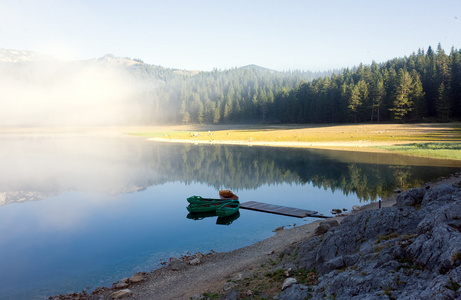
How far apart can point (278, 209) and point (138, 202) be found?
39.4 feet

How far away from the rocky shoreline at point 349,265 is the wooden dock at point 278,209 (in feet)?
22.2

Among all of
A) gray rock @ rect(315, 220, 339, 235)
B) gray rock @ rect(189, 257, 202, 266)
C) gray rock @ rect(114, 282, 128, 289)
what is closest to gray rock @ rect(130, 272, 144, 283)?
gray rock @ rect(114, 282, 128, 289)

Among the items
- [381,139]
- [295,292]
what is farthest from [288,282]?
[381,139]

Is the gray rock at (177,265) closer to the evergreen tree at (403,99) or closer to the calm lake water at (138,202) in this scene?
the calm lake water at (138,202)

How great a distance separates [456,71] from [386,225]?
362 ft

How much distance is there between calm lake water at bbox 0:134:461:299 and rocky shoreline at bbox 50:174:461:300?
2.33 m

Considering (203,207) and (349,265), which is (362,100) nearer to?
(203,207)

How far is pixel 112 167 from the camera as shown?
149ft

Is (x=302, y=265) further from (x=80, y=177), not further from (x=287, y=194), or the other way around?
(x=80, y=177)

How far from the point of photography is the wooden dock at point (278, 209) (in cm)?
2327

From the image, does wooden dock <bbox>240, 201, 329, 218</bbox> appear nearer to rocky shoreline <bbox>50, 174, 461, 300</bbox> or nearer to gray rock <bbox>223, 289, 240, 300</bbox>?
rocky shoreline <bbox>50, 174, 461, 300</bbox>

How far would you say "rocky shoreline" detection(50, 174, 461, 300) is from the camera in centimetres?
658

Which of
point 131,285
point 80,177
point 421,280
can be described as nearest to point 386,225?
point 421,280

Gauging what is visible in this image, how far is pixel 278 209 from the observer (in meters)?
24.6
